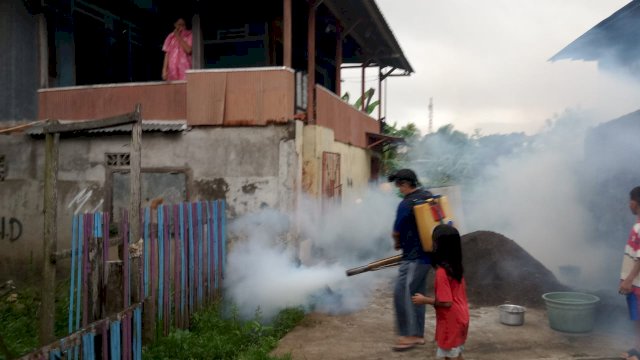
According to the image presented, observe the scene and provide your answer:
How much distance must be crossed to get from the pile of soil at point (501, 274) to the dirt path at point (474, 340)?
0.56 meters

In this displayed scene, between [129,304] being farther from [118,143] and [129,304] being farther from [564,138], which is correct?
[564,138]

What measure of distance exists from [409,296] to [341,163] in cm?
635

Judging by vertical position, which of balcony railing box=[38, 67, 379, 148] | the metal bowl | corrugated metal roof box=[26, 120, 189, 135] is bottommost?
the metal bowl

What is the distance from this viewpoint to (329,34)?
45.4 ft

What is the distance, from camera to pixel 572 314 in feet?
20.6

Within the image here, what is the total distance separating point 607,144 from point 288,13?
6311 millimetres

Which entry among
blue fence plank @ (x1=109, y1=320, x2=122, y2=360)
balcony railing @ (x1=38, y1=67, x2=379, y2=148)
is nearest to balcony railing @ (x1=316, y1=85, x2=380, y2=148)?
balcony railing @ (x1=38, y1=67, x2=379, y2=148)

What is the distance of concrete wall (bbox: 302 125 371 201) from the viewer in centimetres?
918

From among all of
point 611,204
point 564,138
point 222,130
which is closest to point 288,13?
point 222,130

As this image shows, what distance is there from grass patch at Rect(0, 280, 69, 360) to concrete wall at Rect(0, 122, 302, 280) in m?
0.98

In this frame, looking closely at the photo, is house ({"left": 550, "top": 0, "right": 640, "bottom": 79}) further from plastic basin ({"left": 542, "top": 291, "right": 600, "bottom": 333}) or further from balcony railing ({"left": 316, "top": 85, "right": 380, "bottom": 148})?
plastic basin ({"left": 542, "top": 291, "right": 600, "bottom": 333})

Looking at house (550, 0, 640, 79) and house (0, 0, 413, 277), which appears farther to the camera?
house (550, 0, 640, 79)

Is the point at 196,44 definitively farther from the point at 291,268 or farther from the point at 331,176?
the point at 291,268

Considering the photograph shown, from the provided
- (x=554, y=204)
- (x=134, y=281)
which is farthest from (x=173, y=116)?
(x=554, y=204)
